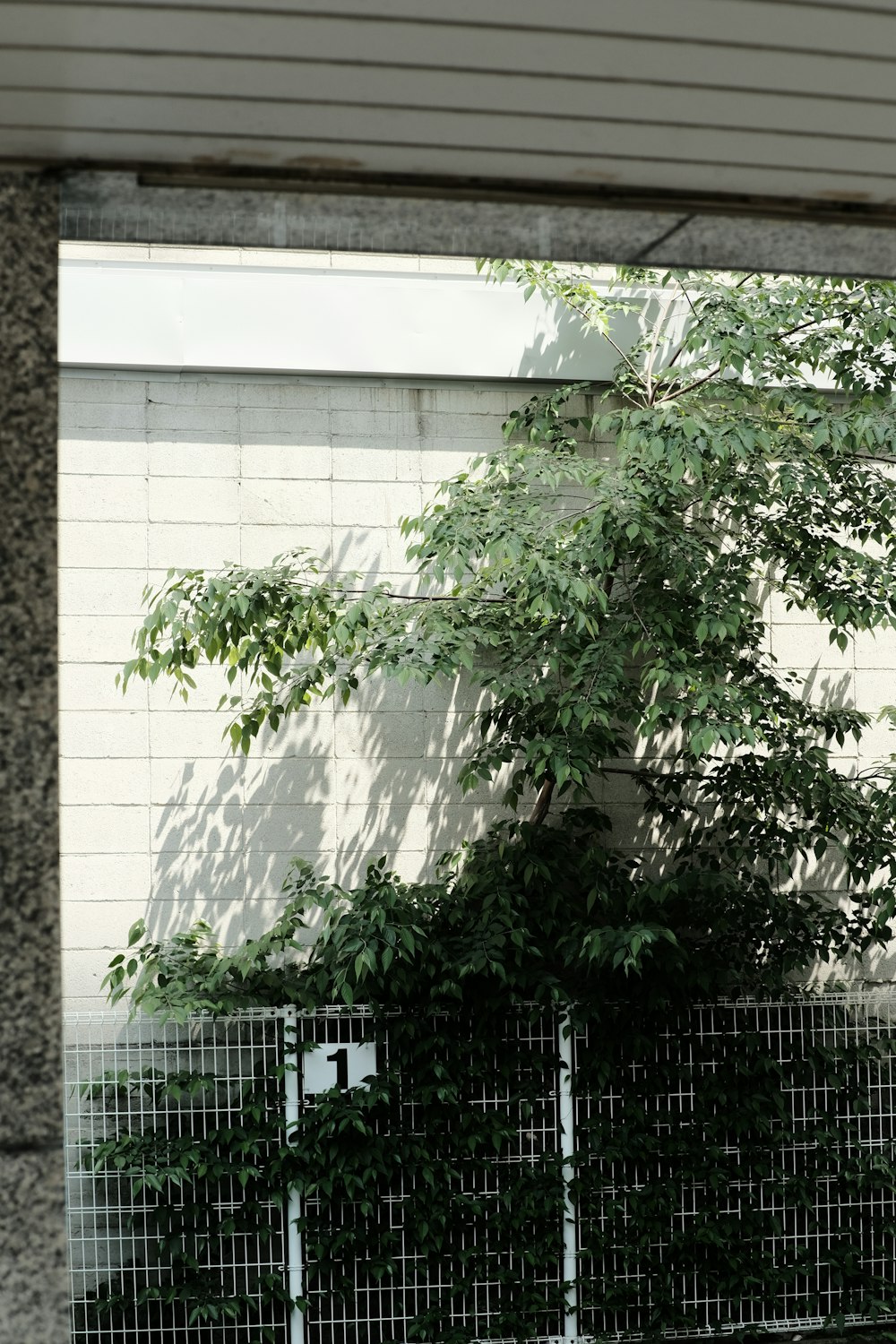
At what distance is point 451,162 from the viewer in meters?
2.40

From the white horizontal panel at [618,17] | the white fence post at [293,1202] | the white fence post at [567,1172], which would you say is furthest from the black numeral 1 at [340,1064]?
the white horizontal panel at [618,17]

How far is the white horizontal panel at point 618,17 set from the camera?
2.02 metres

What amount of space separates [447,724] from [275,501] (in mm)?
1352

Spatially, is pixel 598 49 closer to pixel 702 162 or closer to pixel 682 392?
pixel 702 162

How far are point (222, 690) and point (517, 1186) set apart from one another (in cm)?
259

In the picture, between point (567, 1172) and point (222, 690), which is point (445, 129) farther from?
point (567, 1172)

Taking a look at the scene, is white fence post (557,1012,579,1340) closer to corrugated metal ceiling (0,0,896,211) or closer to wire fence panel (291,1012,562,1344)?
wire fence panel (291,1012,562,1344)

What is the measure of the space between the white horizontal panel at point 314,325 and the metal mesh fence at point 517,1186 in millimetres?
3026

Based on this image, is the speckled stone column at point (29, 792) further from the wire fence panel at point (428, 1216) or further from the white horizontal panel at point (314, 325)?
the white horizontal panel at point (314, 325)

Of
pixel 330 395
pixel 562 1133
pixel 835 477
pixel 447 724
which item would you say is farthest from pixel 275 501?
pixel 562 1133

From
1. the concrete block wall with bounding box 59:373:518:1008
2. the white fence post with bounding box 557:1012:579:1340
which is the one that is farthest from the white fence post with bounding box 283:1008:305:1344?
the white fence post with bounding box 557:1012:579:1340

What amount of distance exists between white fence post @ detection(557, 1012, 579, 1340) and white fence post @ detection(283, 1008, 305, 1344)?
1.14m

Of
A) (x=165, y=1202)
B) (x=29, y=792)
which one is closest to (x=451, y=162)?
(x=29, y=792)

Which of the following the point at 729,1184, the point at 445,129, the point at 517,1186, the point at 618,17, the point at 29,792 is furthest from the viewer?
the point at 729,1184
